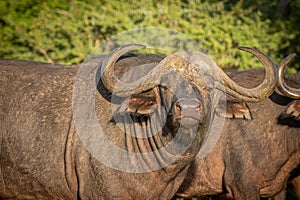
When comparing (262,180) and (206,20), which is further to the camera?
(206,20)

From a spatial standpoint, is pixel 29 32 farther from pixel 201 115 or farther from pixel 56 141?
pixel 201 115

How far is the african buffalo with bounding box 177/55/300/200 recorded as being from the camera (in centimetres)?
796

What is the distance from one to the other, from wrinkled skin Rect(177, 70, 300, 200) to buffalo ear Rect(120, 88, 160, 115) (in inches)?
73.0

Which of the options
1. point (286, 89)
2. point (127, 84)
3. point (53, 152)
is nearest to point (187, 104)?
point (127, 84)

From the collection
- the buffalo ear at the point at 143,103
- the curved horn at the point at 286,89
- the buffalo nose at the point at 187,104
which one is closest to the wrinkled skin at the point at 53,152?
the buffalo ear at the point at 143,103

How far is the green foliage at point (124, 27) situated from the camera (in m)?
11.2

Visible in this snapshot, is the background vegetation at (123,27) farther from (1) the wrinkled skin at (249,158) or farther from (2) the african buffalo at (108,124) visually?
(2) the african buffalo at (108,124)

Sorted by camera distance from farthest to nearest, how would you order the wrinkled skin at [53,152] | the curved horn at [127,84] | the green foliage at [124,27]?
the green foliage at [124,27]
the wrinkled skin at [53,152]
the curved horn at [127,84]

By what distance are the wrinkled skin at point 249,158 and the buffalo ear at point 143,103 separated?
1.85 meters

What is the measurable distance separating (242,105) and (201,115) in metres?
0.96

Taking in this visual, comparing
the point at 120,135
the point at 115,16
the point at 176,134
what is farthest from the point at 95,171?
the point at 115,16

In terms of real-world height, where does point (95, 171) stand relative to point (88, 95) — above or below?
below

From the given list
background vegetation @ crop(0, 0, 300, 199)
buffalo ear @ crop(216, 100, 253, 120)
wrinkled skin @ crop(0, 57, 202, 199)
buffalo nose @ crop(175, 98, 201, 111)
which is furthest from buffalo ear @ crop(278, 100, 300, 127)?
background vegetation @ crop(0, 0, 300, 199)

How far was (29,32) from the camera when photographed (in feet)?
37.9
